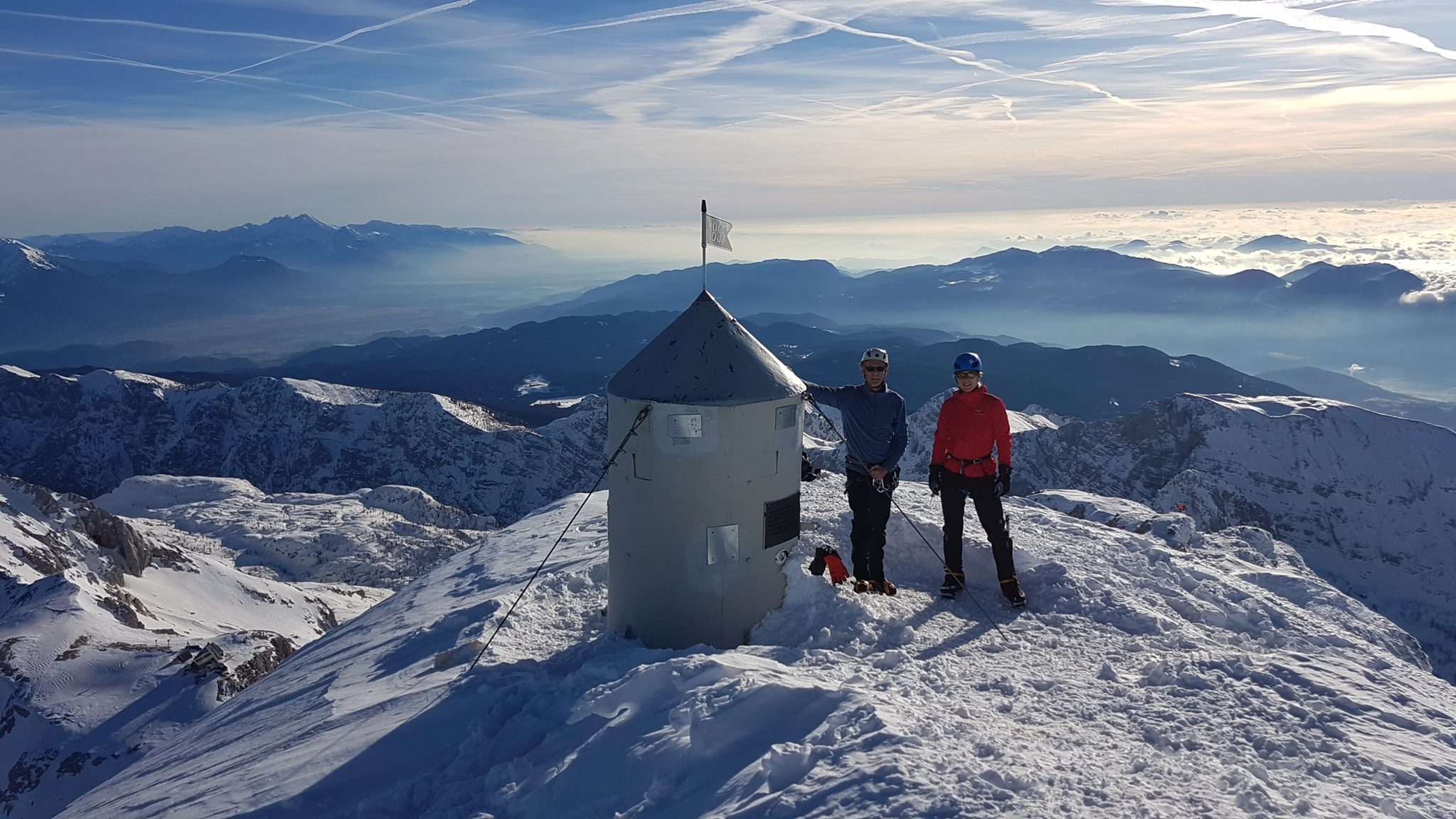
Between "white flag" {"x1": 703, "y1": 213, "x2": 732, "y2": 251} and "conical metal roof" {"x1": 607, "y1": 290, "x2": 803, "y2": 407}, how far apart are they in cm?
94

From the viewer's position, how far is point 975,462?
1162 cm

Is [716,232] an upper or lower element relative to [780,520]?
upper

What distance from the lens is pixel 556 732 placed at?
784 cm

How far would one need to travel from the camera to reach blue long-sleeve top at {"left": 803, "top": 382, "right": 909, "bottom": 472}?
1170 centimetres

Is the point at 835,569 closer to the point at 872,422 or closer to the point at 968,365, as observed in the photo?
the point at 872,422

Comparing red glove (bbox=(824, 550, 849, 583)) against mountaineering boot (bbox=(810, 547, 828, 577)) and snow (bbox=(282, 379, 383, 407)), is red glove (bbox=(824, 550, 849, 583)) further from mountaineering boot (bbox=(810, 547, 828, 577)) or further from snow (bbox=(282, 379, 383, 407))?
snow (bbox=(282, 379, 383, 407))

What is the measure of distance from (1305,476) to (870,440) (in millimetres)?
127548

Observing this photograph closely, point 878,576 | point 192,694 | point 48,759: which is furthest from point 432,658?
point 48,759

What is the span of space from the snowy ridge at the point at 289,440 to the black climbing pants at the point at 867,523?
13444cm

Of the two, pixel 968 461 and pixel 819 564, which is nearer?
pixel 968 461

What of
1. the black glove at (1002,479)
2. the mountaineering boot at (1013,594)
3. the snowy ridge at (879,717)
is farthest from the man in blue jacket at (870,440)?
the mountaineering boot at (1013,594)

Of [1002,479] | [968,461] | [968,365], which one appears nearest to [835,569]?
[968,461]

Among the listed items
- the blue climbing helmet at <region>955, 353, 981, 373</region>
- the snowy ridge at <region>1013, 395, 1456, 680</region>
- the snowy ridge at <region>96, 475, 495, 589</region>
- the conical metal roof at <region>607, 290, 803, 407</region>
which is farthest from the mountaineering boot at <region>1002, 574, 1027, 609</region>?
the snowy ridge at <region>1013, 395, 1456, 680</region>

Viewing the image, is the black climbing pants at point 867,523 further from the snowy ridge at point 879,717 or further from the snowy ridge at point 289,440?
the snowy ridge at point 289,440
